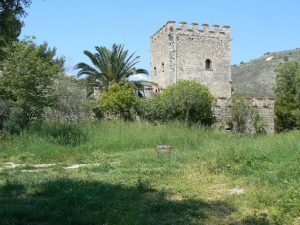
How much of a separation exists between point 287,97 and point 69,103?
16.7 metres

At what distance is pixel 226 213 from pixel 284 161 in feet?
13.0

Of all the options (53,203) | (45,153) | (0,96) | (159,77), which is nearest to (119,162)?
(45,153)

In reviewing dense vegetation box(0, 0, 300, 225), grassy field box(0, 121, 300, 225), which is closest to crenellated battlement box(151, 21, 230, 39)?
dense vegetation box(0, 0, 300, 225)

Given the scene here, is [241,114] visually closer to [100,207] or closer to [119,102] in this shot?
[119,102]

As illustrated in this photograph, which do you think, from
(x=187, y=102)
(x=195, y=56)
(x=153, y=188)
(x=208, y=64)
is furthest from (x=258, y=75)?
(x=153, y=188)

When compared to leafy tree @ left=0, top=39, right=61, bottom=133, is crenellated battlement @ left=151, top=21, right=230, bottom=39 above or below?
above

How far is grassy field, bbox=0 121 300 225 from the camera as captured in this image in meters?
6.01

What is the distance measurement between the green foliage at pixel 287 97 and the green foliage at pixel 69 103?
14.3m

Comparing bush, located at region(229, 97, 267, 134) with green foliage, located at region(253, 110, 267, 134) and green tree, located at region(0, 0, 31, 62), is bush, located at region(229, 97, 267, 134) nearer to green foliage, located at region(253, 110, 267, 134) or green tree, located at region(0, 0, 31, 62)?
green foliage, located at region(253, 110, 267, 134)

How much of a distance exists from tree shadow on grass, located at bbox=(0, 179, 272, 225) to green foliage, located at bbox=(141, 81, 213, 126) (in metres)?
17.0

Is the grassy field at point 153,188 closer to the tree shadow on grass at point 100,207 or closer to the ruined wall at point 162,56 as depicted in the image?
the tree shadow on grass at point 100,207

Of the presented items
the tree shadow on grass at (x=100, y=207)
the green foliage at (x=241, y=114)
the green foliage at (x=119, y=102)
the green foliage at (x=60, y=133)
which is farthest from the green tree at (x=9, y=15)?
the green foliage at (x=241, y=114)

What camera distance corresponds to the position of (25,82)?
18.5 meters

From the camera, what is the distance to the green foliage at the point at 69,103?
862 inches
